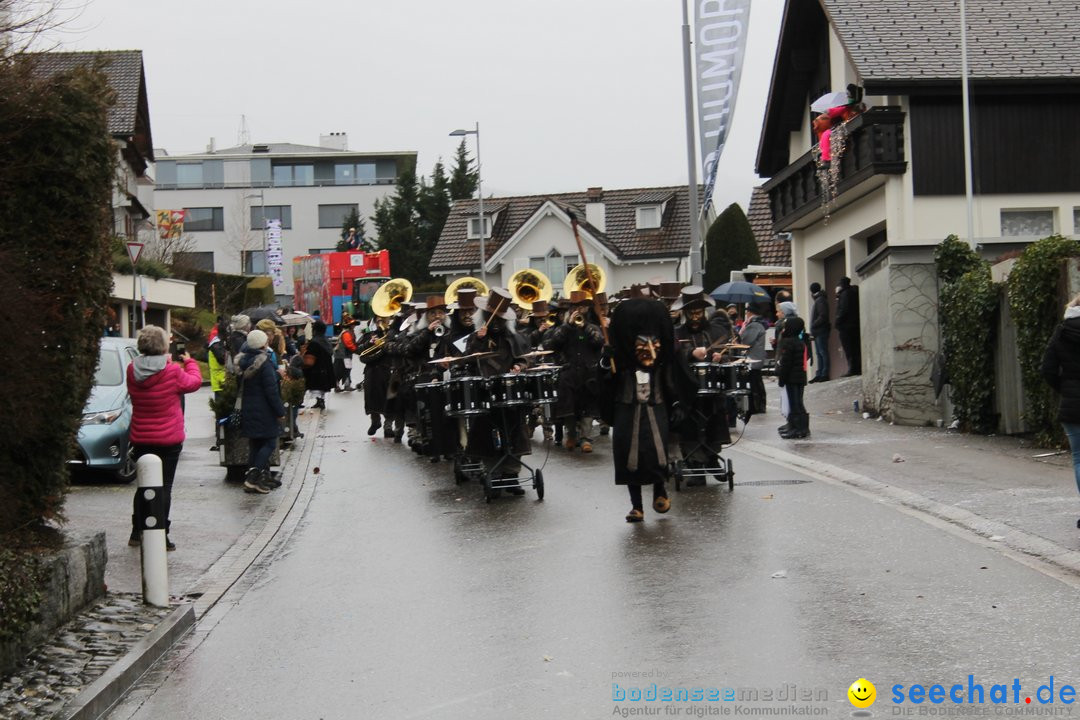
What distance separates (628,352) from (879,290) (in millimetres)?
9708

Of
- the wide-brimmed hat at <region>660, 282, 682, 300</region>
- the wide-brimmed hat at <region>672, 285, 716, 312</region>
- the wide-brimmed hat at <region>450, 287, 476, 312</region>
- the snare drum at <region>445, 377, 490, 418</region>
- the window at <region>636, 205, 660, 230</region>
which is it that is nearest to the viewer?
the snare drum at <region>445, 377, 490, 418</region>

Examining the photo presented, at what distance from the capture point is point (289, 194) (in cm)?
10100

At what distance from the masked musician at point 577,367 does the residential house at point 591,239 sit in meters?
50.3

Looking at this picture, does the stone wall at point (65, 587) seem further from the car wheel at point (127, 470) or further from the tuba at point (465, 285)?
the tuba at point (465, 285)

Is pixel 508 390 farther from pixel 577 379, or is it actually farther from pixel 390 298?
pixel 390 298

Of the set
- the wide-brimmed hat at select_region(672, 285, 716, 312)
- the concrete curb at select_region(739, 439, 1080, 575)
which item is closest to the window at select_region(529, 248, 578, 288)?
the concrete curb at select_region(739, 439, 1080, 575)

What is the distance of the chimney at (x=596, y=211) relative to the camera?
240ft

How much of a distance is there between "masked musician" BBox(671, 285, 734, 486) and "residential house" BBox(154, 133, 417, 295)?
280 ft

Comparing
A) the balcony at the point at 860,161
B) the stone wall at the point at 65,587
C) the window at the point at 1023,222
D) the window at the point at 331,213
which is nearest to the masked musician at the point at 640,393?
the stone wall at the point at 65,587

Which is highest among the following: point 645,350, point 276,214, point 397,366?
point 276,214

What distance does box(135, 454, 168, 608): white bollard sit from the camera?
9609mm

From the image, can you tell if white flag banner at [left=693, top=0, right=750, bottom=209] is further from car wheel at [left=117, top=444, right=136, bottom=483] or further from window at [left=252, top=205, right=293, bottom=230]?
window at [left=252, top=205, right=293, bottom=230]

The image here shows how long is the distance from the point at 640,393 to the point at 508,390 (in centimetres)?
232

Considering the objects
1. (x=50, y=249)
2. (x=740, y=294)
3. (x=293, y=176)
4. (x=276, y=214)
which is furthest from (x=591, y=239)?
(x=50, y=249)
